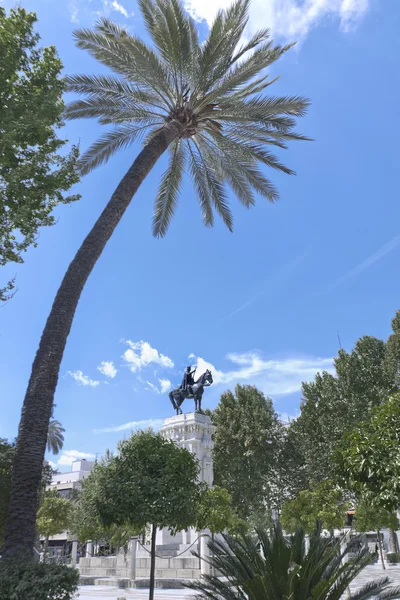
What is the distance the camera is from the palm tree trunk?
7.52 metres

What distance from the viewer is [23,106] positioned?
884 cm

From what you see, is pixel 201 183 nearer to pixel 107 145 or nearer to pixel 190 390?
pixel 107 145

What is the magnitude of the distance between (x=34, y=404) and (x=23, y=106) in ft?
18.4

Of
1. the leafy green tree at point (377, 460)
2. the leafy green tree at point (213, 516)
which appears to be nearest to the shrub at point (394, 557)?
the leafy green tree at point (213, 516)

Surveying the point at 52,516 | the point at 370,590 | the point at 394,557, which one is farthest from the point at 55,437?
the point at 370,590

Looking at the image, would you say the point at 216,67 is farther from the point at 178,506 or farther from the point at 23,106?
the point at 178,506

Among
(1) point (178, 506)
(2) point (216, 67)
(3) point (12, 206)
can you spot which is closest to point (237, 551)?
(3) point (12, 206)

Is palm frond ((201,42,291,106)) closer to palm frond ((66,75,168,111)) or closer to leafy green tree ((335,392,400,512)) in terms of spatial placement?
palm frond ((66,75,168,111))

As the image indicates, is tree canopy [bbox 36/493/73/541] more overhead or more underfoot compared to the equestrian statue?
more underfoot

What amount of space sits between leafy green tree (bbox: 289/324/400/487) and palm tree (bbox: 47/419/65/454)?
1177 inches

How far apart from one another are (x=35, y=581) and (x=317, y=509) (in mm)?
20725

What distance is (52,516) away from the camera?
35.8 m

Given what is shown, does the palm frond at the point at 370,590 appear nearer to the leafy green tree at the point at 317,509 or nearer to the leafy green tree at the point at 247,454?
the leafy green tree at the point at 317,509

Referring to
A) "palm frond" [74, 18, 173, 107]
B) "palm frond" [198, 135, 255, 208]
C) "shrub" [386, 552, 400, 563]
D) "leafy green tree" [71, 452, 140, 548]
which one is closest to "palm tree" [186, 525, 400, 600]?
"palm frond" [74, 18, 173, 107]
